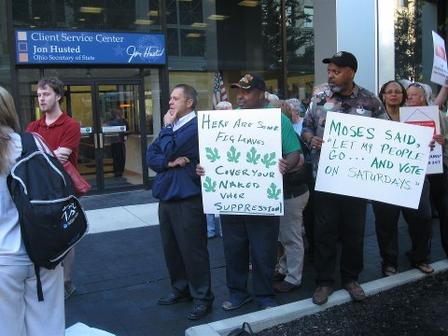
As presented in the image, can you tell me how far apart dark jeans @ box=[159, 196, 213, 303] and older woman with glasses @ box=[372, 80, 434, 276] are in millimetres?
1776

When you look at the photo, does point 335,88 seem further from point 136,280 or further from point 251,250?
point 136,280

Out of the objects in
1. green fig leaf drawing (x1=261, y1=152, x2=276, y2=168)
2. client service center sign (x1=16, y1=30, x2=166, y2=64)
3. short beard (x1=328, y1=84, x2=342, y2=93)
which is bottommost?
green fig leaf drawing (x1=261, y1=152, x2=276, y2=168)

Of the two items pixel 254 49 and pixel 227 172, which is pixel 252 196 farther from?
pixel 254 49

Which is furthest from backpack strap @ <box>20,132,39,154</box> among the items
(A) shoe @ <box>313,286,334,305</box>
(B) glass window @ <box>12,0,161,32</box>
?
(B) glass window @ <box>12,0,161,32</box>

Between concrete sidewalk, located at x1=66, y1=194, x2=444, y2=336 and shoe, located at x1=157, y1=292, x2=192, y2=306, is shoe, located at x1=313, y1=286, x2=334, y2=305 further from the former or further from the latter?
shoe, located at x1=157, y1=292, x2=192, y2=306

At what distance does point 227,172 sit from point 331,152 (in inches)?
32.7

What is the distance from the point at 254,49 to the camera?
40.4 ft

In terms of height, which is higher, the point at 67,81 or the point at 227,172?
the point at 67,81

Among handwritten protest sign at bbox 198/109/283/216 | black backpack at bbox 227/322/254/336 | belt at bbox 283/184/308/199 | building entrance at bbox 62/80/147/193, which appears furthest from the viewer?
building entrance at bbox 62/80/147/193

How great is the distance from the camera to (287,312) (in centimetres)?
388

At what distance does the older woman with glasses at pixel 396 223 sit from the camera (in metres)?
4.85

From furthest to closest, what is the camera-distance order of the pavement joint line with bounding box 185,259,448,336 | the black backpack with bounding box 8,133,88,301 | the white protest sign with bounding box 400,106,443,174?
the white protest sign with bounding box 400,106,443,174, the pavement joint line with bounding box 185,259,448,336, the black backpack with bounding box 8,133,88,301

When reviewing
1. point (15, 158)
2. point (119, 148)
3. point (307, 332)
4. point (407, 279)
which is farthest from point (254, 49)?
point (15, 158)

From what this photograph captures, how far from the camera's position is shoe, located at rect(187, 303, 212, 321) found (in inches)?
165
